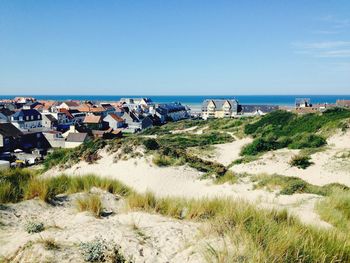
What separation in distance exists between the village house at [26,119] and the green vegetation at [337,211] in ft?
248

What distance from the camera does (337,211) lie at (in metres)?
8.83

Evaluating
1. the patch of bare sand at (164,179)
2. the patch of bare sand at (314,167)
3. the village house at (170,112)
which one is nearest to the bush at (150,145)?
the patch of bare sand at (164,179)

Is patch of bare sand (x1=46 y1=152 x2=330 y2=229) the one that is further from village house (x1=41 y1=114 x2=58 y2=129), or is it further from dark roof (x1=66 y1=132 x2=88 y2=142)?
village house (x1=41 y1=114 x2=58 y2=129)

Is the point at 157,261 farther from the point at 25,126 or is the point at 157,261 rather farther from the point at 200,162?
the point at 25,126

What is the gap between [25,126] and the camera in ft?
251

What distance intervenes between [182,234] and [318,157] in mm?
20913

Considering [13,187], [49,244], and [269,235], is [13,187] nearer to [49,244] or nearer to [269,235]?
[49,244]

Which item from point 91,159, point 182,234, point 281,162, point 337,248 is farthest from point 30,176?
point 281,162

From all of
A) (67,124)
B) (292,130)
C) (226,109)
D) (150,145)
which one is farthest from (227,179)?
(226,109)

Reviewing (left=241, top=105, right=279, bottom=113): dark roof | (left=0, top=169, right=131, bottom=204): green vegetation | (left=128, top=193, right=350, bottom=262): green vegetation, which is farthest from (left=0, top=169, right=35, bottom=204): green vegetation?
(left=241, top=105, right=279, bottom=113): dark roof

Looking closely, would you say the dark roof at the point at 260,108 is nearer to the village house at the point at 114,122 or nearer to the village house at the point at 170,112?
the village house at the point at 170,112

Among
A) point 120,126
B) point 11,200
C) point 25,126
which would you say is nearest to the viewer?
point 11,200

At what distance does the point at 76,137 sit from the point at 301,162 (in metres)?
40.0

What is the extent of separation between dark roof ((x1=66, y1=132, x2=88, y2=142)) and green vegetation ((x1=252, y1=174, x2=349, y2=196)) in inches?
1596
